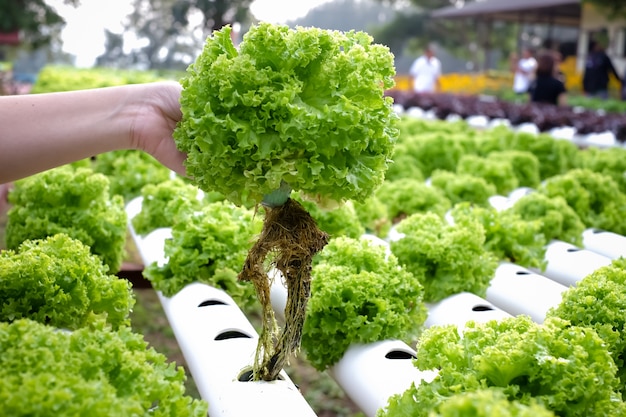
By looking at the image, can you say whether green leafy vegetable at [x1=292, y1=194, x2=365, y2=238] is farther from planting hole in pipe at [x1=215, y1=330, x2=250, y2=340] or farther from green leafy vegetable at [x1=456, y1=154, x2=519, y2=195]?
green leafy vegetable at [x1=456, y1=154, x2=519, y2=195]

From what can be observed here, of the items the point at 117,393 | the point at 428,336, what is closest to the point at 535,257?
the point at 428,336

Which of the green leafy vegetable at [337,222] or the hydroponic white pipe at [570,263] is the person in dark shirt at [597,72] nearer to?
the hydroponic white pipe at [570,263]

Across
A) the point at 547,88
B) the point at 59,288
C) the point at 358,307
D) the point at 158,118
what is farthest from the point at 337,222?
the point at 547,88

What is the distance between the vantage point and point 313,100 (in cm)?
253

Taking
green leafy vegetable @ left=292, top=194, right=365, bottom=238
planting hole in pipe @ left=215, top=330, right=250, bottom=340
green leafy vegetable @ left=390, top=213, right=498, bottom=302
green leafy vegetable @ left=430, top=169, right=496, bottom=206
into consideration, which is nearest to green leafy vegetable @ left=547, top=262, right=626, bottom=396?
green leafy vegetable @ left=390, top=213, right=498, bottom=302

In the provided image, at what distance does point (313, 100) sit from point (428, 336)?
1.04m

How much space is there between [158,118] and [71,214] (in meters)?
1.92

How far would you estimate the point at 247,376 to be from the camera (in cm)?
309

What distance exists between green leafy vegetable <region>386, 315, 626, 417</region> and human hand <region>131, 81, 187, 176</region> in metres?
1.56

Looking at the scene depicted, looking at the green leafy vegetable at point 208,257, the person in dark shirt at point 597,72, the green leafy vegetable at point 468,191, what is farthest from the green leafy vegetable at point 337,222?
the person in dark shirt at point 597,72

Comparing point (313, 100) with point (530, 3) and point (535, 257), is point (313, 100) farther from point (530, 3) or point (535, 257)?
point (530, 3)

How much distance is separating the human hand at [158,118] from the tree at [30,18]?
35.8 metres

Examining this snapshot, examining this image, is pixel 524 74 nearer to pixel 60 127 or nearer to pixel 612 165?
pixel 612 165

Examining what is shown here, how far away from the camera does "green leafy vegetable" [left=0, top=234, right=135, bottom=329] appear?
2840 mm
